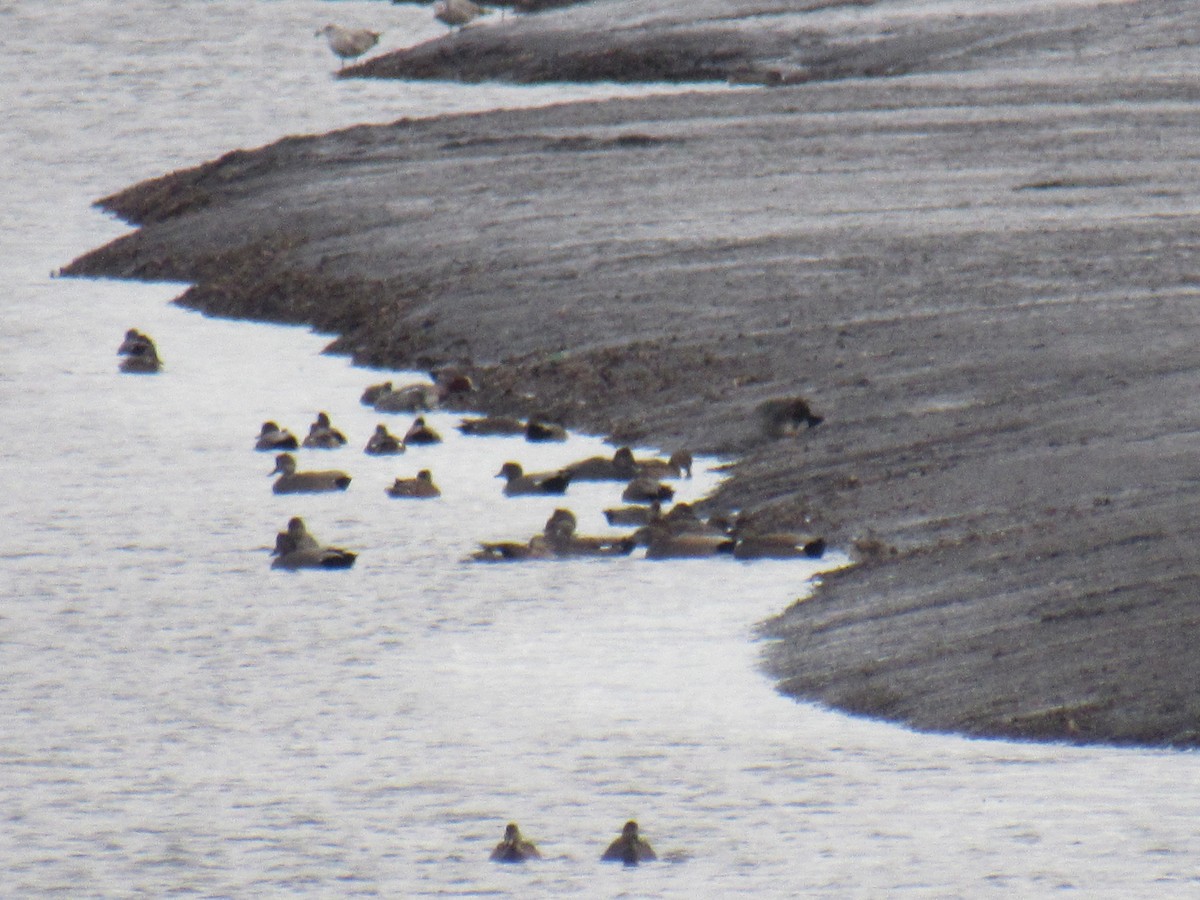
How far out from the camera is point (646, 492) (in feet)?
38.7

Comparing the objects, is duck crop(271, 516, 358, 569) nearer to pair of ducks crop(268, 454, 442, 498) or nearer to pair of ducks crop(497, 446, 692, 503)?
pair of ducks crop(268, 454, 442, 498)

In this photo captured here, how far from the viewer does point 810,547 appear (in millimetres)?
10742

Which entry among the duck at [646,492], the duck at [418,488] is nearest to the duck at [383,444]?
the duck at [418,488]

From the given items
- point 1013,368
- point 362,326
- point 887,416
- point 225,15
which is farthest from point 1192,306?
point 225,15

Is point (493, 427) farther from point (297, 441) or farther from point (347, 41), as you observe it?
point (347, 41)

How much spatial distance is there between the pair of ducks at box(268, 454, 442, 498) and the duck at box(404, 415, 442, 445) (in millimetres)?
1026

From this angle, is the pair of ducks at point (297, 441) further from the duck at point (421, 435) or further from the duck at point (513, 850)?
the duck at point (513, 850)

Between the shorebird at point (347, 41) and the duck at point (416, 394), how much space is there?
976 inches

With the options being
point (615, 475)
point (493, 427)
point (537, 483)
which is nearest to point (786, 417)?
point (615, 475)

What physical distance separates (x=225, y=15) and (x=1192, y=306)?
113 ft

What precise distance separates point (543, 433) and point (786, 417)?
A: 142 centimetres

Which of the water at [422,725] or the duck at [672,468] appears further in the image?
the duck at [672,468]

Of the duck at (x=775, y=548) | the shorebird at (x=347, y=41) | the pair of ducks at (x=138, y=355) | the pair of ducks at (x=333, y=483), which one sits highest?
the shorebird at (x=347, y=41)

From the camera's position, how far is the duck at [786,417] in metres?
→ 12.7
